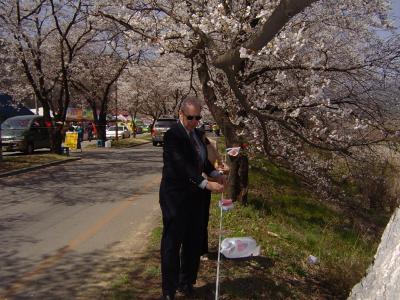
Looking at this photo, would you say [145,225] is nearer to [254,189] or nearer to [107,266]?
[107,266]

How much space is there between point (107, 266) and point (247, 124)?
4829mm

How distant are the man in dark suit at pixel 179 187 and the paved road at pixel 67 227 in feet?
4.21

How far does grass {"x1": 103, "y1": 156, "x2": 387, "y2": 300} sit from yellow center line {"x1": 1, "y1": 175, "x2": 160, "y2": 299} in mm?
1104

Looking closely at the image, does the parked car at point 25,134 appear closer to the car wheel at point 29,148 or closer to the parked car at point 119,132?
the car wheel at point 29,148

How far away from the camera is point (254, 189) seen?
13.6 m

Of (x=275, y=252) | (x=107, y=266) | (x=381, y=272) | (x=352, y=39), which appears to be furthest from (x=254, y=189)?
(x=381, y=272)

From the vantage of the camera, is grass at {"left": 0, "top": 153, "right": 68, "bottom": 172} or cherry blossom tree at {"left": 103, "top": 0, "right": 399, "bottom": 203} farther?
grass at {"left": 0, "top": 153, "right": 68, "bottom": 172}

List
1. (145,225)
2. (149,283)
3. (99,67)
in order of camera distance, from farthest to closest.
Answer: (99,67), (145,225), (149,283)

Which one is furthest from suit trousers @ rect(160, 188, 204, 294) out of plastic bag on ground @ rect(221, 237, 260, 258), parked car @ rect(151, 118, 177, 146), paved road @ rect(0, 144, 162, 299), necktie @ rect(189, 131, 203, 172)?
parked car @ rect(151, 118, 177, 146)

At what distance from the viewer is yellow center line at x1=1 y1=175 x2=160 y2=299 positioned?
17.7ft

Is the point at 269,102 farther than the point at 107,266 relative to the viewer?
Yes

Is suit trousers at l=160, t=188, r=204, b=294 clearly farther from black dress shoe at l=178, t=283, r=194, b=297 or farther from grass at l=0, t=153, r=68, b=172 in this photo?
grass at l=0, t=153, r=68, b=172

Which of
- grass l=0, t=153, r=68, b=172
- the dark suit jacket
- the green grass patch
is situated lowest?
the green grass patch

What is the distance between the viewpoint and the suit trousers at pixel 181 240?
4523mm
